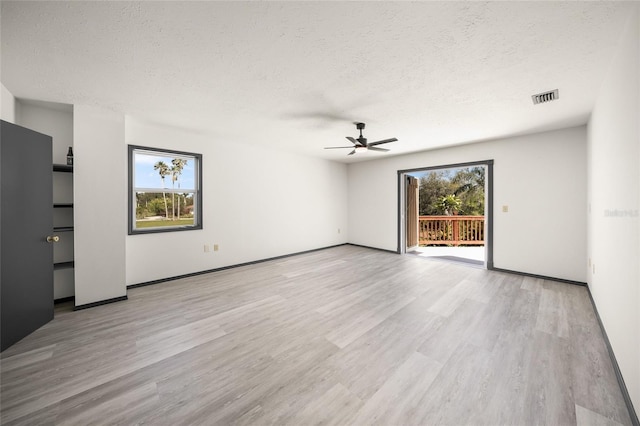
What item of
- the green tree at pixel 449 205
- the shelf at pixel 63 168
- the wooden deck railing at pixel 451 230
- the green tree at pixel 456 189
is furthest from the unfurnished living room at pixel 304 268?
the green tree at pixel 456 189

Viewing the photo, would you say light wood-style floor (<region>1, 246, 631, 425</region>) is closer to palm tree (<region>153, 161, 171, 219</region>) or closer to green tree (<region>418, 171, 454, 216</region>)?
palm tree (<region>153, 161, 171, 219</region>)

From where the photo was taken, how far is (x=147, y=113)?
326 centimetres

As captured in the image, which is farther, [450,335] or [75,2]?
[450,335]

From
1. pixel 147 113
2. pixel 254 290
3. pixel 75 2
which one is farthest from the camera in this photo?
pixel 254 290

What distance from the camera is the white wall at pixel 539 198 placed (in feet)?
12.2

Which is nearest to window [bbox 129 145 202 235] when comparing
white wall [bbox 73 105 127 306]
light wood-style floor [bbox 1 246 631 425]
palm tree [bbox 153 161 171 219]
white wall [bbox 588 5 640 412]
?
palm tree [bbox 153 161 171 219]

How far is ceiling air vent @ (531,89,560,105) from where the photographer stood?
8.57 ft

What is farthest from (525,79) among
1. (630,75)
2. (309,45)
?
(309,45)

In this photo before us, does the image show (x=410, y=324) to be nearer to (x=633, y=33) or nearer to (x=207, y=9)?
(x=633, y=33)

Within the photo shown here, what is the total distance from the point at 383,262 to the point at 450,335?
2.88 meters

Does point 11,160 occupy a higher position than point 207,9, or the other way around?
point 207,9

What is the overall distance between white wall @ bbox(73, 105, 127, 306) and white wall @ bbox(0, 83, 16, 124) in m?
0.51

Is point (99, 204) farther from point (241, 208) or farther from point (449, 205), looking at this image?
point (449, 205)

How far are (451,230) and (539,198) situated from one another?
3323mm
